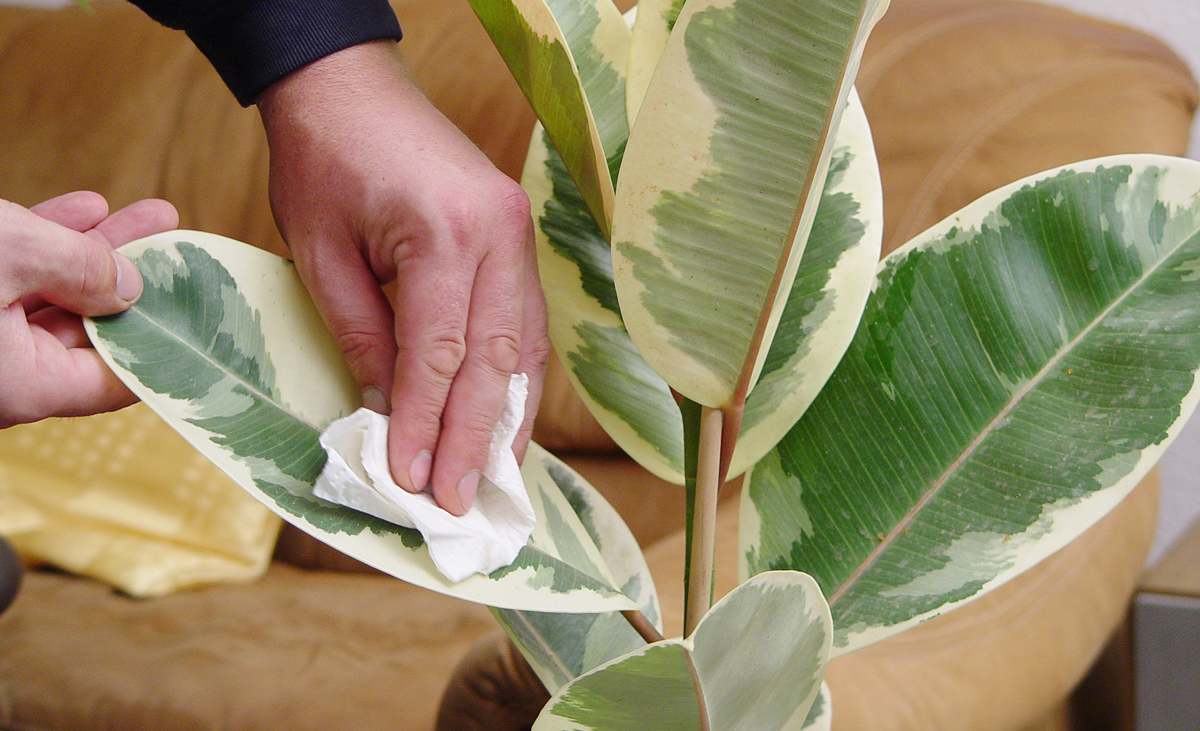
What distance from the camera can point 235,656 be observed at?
1.06 meters

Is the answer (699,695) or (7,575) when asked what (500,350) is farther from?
(7,575)

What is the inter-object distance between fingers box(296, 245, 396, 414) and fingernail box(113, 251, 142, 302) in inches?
2.6

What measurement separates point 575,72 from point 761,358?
10cm

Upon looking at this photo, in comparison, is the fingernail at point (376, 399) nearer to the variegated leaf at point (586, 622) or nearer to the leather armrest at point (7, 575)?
the variegated leaf at point (586, 622)

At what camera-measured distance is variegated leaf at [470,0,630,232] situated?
31cm

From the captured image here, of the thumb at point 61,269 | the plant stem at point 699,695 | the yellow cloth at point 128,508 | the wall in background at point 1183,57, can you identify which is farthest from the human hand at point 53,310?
the wall in background at point 1183,57

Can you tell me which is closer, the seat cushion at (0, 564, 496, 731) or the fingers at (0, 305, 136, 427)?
the fingers at (0, 305, 136, 427)

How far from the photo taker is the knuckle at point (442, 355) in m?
0.38

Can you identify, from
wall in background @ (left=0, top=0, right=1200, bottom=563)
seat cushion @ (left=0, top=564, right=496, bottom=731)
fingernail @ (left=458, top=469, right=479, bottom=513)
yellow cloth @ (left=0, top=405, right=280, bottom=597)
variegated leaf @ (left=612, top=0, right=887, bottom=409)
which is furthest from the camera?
yellow cloth @ (left=0, top=405, right=280, bottom=597)

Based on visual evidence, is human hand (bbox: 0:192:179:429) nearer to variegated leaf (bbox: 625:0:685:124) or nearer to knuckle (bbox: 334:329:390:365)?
knuckle (bbox: 334:329:390:365)

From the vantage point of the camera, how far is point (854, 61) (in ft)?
0.89

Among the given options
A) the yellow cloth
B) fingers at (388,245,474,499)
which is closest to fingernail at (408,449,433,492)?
fingers at (388,245,474,499)

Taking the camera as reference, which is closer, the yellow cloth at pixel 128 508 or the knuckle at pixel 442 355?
the knuckle at pixel 442 355

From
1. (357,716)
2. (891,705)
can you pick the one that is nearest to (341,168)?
(891,705)
